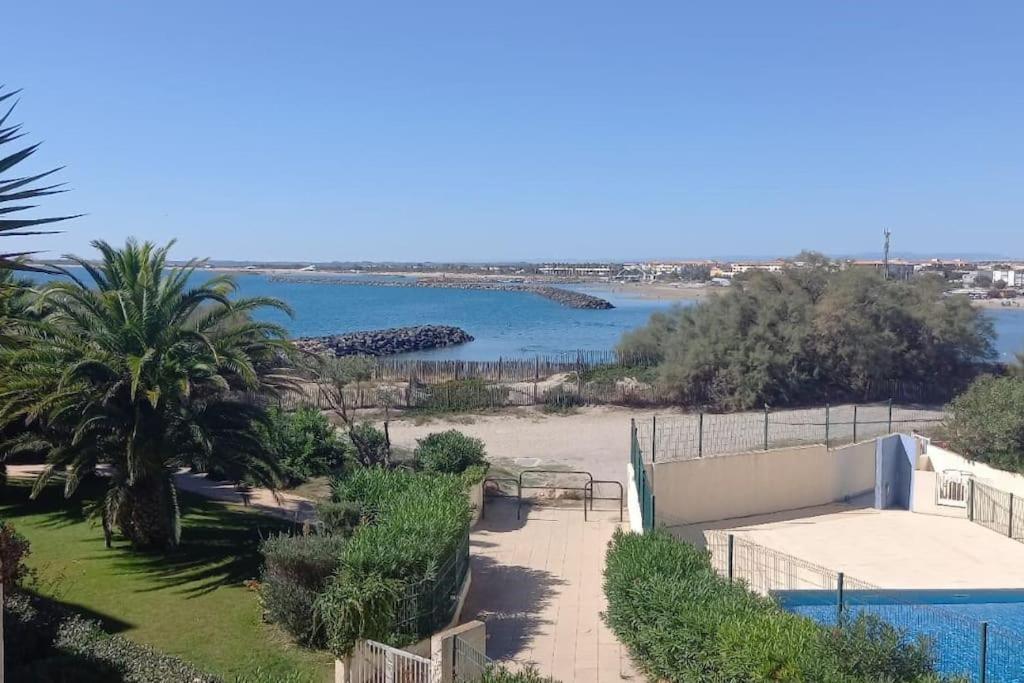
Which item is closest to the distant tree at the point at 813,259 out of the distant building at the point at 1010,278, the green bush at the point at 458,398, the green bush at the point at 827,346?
the green bush at the point at 827,346

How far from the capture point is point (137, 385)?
11.3 metres

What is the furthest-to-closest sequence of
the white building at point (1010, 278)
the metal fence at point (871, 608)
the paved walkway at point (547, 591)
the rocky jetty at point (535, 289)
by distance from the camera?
1. the white building at point (1010, 278)
2. the rocky jetty at point (535, 289)
3. the paved walkway at point (547, 591)
4. the metal fence at point (871, 608)

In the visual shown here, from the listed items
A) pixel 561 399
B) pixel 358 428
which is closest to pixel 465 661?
pixel 358 428

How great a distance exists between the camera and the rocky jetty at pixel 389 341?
209ft

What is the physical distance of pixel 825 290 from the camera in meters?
37.5

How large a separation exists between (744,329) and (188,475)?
23.9 m

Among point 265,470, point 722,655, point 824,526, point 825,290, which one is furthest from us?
point 825,290

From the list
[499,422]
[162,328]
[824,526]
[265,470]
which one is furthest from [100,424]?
[499,422]

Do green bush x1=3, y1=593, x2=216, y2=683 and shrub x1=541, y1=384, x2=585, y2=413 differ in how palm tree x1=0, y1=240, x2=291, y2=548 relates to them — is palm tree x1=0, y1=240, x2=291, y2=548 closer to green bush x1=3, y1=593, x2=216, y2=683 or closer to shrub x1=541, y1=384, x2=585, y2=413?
green bush x1=3, y1=593, x2=216, y2=683

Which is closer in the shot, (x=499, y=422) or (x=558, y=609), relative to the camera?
(x=558, y=609)

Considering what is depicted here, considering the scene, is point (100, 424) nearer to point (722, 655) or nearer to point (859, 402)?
point (722, 655)

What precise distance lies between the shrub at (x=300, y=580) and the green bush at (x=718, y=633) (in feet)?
10.7

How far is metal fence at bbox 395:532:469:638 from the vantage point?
9.04 metres

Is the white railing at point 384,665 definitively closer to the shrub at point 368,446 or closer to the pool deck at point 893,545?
the pool deck at point 893,545
